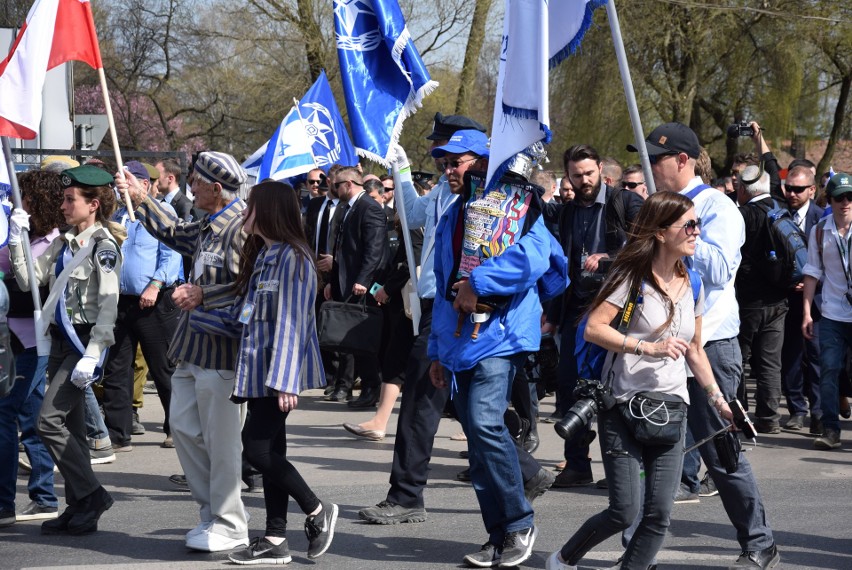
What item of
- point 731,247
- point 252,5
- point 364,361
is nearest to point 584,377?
point 731,247

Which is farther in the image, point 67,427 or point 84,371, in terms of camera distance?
point 67,427

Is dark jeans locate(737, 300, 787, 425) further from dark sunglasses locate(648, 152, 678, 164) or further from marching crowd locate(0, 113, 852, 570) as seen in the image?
dark sunglasses locate(648, 152, 678, 164)

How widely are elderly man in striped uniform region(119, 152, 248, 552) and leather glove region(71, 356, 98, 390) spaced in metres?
0.44

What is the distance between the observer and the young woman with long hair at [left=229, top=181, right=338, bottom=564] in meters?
5.29

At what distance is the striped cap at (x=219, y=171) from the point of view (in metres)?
5.83

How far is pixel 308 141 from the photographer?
965 cm

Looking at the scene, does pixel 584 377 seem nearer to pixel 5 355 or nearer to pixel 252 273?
pixel 252 273

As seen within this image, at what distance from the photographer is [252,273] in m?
5.48

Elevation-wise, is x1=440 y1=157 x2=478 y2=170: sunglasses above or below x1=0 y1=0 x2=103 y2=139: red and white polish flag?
below

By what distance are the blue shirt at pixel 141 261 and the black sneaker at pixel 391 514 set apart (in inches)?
120

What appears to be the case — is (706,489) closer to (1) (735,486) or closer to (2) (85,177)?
(1) (735,486)

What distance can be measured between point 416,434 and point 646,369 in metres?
1.94

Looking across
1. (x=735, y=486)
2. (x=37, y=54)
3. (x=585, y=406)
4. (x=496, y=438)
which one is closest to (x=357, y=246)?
(x=37, y=54)

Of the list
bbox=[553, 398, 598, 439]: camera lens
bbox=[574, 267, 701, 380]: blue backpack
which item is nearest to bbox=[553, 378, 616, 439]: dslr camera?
bbox=[553, 398, 598, 439]: camera lens
